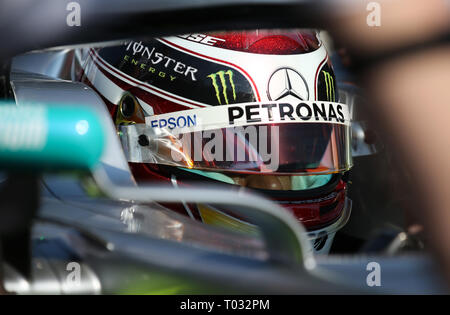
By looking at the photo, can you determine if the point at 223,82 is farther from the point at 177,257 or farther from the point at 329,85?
the point at 177,257

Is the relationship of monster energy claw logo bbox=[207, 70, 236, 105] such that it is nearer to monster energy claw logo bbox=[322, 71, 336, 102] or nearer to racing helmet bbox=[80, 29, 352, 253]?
racing helmet bbox=[80, 29, 352, 253]

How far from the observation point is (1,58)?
524 mm

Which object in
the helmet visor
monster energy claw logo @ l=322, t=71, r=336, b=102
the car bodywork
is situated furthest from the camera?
monster energy claw logo @ l=322, t=71, r=336, b=102

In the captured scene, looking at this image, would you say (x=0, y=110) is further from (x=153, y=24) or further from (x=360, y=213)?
(x=360, y=213)

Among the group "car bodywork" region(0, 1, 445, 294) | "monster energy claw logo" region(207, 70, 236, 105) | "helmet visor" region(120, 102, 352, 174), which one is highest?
"monster energy claw logo" region(207, 70, 236, 105)

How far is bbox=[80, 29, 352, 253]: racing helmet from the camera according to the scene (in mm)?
1460

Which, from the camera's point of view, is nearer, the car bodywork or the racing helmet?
the car bodywork

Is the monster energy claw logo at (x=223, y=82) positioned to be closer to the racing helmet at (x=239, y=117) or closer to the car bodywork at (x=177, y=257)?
the racing helmet at (x=239, y=117)

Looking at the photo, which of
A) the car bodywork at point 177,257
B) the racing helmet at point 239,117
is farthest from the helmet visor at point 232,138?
the car bodywork at point 177,257

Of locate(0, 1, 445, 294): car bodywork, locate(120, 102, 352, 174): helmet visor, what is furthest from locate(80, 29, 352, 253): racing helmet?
locate(0, 1, 445, 294): car bodywork

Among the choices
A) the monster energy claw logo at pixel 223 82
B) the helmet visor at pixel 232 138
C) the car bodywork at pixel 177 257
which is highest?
the monster energy claw logo at pixel 223 82

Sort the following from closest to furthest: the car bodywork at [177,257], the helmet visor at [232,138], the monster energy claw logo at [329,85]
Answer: the car bodywork at [177,257] < the helmet visor at [232,138] < the monster energy claw logo at [329,85]

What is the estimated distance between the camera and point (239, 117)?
1.45 m

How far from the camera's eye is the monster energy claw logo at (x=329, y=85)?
1.57 m
